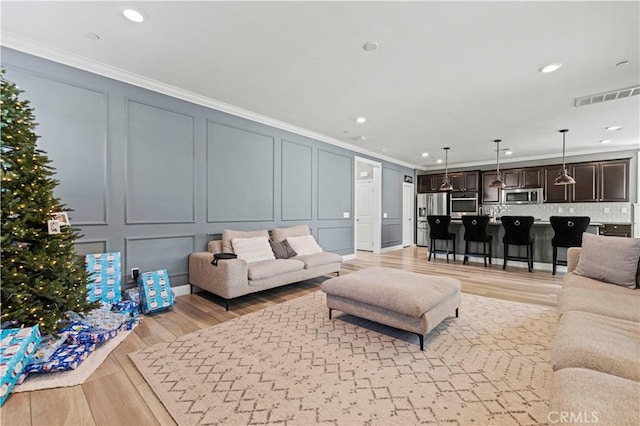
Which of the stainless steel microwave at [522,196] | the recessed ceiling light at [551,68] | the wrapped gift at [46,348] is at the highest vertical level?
the recessed ceiling light at [551,68]

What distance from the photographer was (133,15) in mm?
2273

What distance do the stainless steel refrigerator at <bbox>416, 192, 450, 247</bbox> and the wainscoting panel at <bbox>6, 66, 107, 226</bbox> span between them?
26.5ft

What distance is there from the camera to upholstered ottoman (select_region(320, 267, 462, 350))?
2.27m

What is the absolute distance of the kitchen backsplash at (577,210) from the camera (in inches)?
264

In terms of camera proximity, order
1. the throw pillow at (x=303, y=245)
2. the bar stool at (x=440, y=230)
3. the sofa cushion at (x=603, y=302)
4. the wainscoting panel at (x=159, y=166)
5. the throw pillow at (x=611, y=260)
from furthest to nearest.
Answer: the bar stool at (x=440, y=230), the throw pillow at (x=303, y=245), the wainscoting panel at (x=159, y=166), the throw pillow at (x=611, y=260), the sofa cushion at (x=603, y=302)

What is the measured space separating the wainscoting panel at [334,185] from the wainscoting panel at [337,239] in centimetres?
28

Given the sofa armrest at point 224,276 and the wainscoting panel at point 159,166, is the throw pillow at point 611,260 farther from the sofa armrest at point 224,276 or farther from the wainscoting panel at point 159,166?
the wainscoting panel at point 159,166

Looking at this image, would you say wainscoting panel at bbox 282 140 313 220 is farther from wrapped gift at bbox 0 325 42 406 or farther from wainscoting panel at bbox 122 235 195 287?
wrapped gift at bbox 0 325 42 406

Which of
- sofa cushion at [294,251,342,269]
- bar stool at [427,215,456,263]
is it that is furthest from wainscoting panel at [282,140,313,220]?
bar stool at [427,215,456,263]

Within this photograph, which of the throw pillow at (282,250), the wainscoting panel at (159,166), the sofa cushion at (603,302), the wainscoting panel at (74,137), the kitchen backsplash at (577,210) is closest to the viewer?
the sofa cushion at (603,302)

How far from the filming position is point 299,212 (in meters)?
5.38

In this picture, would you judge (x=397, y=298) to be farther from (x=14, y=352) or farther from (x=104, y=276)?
(x=104, y=276)

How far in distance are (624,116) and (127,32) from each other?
6.92 metres

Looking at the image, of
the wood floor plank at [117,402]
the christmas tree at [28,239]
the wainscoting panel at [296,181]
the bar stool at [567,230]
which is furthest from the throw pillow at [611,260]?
the christmas tree at [28,239]
